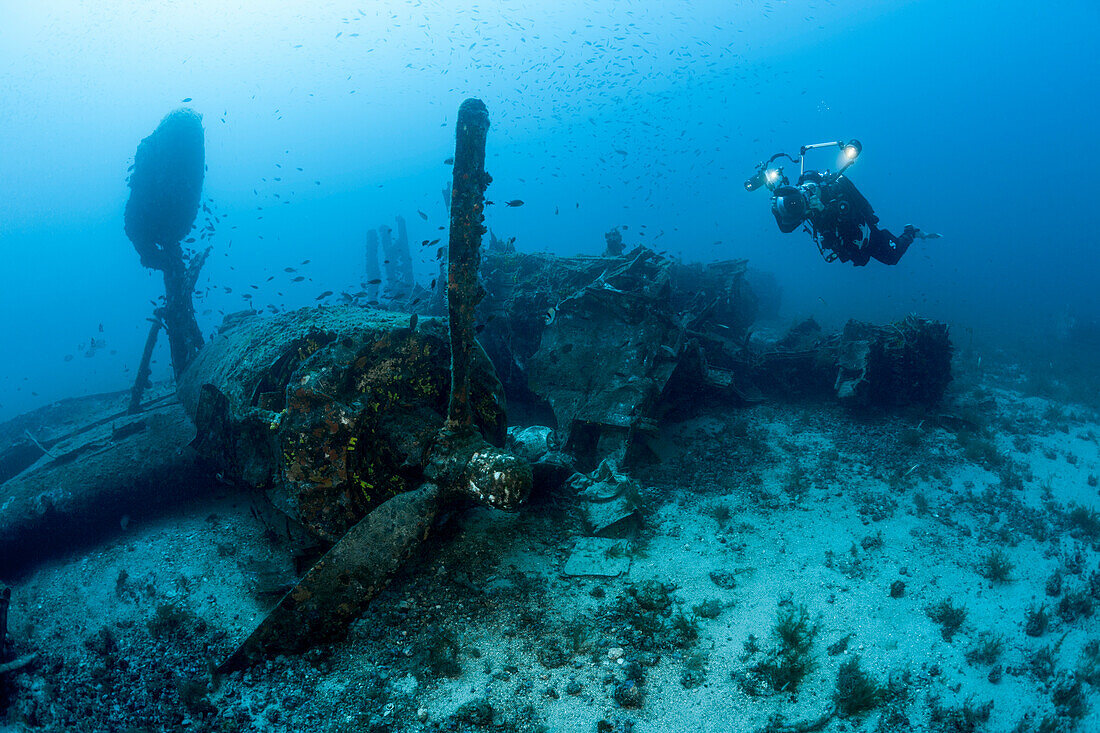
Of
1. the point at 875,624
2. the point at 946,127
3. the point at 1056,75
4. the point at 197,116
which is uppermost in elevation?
the point at 1056,75

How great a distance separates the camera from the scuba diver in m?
8.66

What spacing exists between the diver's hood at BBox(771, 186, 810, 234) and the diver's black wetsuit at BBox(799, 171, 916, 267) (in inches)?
7.8

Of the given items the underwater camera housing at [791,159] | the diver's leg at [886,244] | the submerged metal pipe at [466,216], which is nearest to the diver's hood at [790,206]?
the underwater camera housing at [791,159]

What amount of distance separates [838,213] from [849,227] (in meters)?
0.44

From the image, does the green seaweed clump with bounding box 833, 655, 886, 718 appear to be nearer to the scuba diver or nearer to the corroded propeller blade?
the corroded propeller blade

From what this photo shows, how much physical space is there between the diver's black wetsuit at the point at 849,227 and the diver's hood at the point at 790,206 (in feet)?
0.65

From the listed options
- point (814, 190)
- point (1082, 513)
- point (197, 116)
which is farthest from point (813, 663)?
point (197, 116)

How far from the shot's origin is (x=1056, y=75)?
14150cm

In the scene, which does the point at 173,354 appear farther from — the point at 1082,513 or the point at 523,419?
the point at 1082,513

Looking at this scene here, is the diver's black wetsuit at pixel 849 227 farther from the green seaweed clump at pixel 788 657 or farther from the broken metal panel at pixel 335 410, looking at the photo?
the broken metal panel at pixel 335 410

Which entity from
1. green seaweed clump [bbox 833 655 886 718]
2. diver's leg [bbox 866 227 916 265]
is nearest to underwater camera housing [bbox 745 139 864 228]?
diver's leg [bbox 866 227 916 265]

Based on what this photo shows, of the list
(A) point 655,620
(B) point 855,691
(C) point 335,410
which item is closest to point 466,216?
(C) point 335,410

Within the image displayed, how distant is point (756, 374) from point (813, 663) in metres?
7.45

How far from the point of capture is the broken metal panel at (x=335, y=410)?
4.60 m
